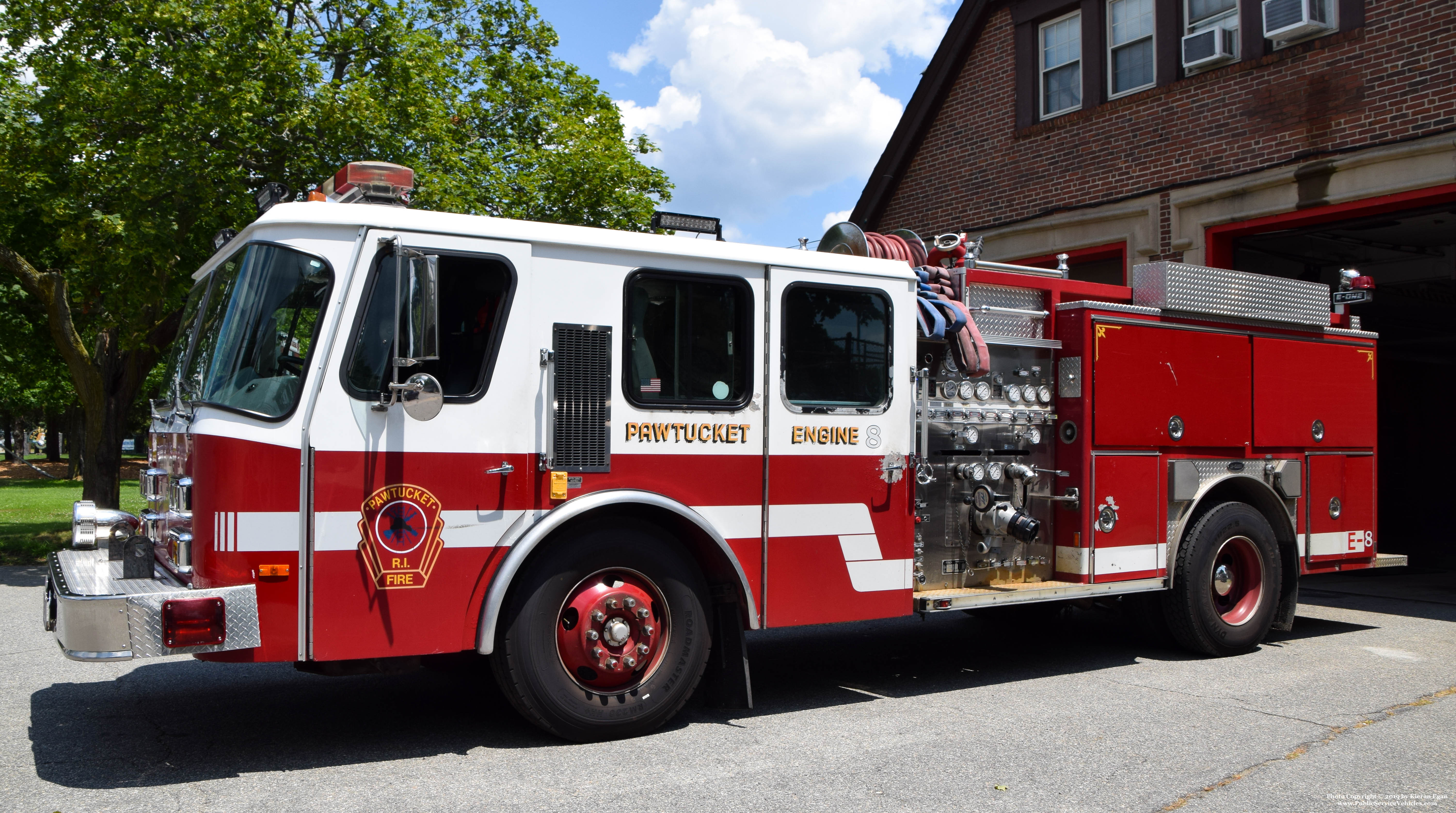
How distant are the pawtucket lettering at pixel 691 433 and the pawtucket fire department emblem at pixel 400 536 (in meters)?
1.03

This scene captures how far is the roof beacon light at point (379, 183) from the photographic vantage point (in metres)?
5.20

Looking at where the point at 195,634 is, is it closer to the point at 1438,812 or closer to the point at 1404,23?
the point at 1438,812

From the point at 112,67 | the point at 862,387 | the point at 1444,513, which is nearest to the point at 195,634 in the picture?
the point at 862,387

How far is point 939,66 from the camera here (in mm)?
15117

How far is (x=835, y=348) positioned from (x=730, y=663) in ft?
5.81

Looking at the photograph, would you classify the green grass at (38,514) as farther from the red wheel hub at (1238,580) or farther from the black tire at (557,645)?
the red wheel hub at (1238,580)

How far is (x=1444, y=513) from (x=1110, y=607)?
47.7 feet

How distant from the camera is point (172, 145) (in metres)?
10.1

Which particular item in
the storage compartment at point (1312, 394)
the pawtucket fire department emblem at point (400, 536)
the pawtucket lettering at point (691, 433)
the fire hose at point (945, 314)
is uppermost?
the fire hose at point (945, 314)

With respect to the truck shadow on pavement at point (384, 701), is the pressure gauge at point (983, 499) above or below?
above

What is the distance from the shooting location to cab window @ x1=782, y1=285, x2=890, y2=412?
6.00 meters

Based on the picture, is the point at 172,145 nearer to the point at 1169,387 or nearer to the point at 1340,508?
the point at 1169,387

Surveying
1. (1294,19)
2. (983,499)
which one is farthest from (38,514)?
(1294,19)

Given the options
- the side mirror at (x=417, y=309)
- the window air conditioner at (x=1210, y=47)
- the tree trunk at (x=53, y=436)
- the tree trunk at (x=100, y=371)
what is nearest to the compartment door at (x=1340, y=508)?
the window air conditioner at (x=1210, y=47)
